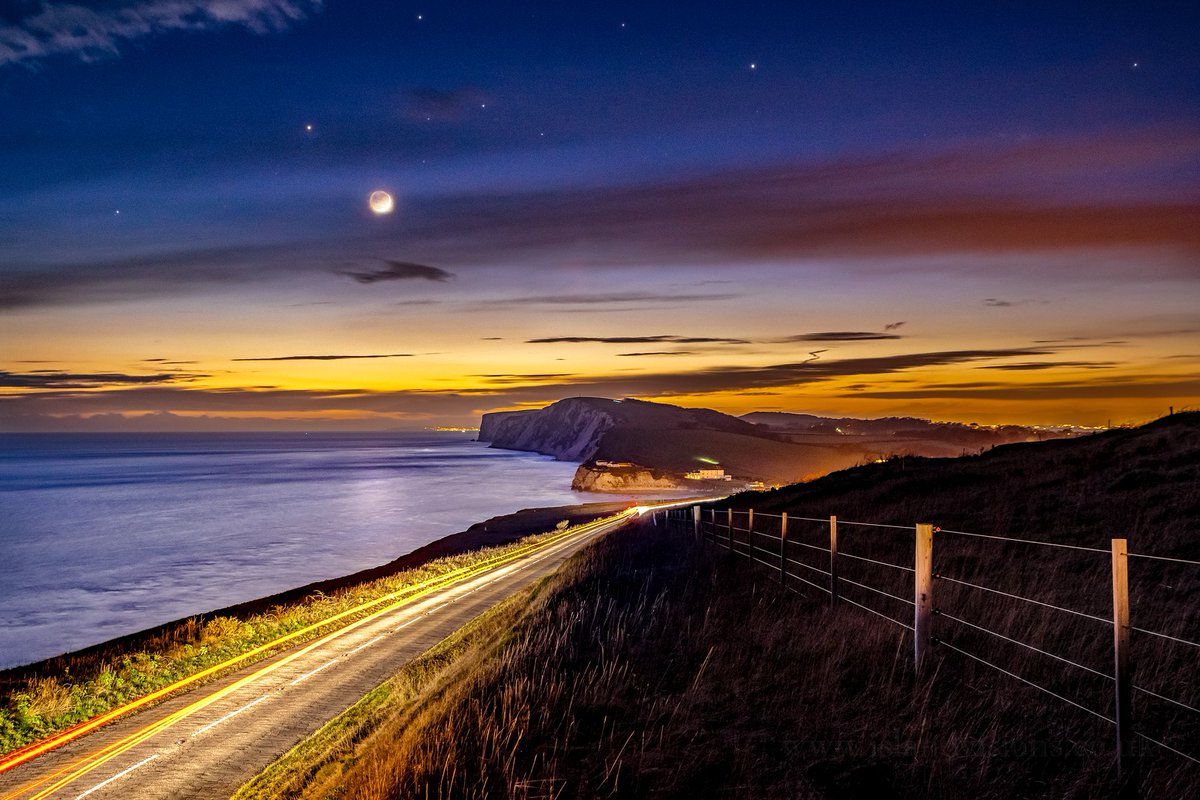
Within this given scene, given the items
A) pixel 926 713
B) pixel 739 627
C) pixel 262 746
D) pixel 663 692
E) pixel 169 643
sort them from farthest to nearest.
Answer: pixel 169 643 < pixel 262 746 < pixel 739 627 < pixel 663 692 < pixel 926 713

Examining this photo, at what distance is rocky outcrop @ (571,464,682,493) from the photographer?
154887 mm

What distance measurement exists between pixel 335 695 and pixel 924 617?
36.7ft

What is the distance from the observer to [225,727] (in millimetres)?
13492

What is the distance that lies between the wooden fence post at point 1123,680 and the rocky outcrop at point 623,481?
149m

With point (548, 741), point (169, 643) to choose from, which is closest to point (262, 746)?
point (548, 741)

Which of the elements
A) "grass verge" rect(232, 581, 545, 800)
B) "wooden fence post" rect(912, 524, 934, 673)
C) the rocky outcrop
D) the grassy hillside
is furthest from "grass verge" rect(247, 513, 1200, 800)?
the rocky outcrop

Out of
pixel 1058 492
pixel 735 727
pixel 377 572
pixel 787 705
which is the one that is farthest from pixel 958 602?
pixel 377 572

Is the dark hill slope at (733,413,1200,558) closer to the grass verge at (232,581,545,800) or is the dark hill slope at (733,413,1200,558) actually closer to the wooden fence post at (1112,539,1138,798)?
the wooden fence post at (1112,539,1138,798)

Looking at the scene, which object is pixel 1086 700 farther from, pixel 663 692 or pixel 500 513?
pixel 500 513

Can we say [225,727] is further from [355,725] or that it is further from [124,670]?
[124,670]

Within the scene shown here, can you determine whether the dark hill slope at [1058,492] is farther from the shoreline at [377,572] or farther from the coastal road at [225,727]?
the shoreline at [377,572]

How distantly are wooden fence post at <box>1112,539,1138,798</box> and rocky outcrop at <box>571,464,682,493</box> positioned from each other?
149m

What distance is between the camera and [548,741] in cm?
772

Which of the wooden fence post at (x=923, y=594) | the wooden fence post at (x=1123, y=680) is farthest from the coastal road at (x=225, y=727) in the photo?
the wooden fence post at (x=1123, y=680)
